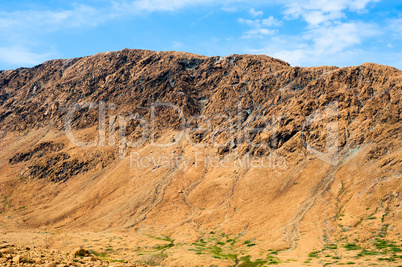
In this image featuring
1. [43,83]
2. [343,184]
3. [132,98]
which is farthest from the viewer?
[43,83]

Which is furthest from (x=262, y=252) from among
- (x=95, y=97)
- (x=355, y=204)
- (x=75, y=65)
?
(x=75, y=65)

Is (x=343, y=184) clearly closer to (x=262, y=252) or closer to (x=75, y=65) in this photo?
(x=262, y=252)

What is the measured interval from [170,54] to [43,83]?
6265 centimetres

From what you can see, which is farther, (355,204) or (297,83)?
(297,83)

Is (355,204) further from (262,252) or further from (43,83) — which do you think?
(43,83)

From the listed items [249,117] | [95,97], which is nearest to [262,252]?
[249,117]

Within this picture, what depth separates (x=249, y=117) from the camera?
9494 centimetres

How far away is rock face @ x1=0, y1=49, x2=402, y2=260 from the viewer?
202 feet

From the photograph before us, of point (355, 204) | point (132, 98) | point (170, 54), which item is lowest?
point (355, 204)

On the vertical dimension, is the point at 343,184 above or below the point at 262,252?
above

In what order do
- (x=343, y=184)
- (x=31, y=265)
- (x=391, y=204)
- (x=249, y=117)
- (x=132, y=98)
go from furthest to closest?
(x=132, y=98)
(x=249, y=117)
(x=343, y=184)
(x=391, y=204)
(x=31, y=265)

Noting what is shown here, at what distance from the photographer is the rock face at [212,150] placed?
61.7 meters

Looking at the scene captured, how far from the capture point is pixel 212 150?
290 ft

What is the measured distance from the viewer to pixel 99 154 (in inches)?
3743
